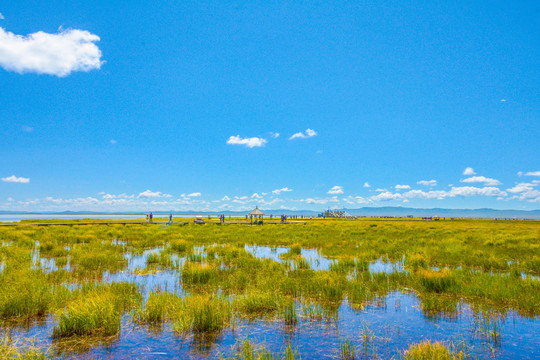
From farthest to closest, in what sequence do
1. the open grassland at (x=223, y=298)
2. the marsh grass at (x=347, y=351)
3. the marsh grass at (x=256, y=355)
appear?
the open grassland at (x=223, y=298), the marsh grass at (x=347, y=351), the marsh grass at (x=256, y=355)

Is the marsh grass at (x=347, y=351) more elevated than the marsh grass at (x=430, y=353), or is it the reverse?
the marsh grass at (x=430, y=353)

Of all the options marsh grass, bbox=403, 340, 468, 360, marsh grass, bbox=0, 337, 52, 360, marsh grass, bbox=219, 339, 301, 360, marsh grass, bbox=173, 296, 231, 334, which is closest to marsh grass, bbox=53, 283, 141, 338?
marsh grass, bbox=0, 337, 52, 360

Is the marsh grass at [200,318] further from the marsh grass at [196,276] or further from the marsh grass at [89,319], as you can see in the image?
the marsh grass at [196,276]

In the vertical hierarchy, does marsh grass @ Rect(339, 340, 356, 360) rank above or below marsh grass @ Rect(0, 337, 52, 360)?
below

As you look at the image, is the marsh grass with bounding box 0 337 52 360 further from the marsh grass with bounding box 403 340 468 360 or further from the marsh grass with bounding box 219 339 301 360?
the marsh grass with bounding box 403 340 468 360

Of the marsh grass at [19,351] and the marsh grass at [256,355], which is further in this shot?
the marsh grass at [256,355]

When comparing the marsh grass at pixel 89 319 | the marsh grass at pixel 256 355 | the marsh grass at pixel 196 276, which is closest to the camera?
the marsh grass at pixel 256 355

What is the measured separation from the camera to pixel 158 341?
5.46 m

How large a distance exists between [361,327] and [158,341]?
4.26 meters

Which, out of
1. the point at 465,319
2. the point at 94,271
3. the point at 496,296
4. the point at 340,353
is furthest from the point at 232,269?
the point at 496,296

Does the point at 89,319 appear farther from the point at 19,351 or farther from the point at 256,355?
the point at 256,355

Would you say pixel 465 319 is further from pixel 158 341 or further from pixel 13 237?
pixel 13 237

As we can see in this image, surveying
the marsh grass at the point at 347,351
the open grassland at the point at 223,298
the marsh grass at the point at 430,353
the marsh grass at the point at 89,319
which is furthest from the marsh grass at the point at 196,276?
the marsh grass at the point at 430,353

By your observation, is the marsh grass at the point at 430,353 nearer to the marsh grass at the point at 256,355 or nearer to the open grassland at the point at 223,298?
the open grassland at the point at 223,298
